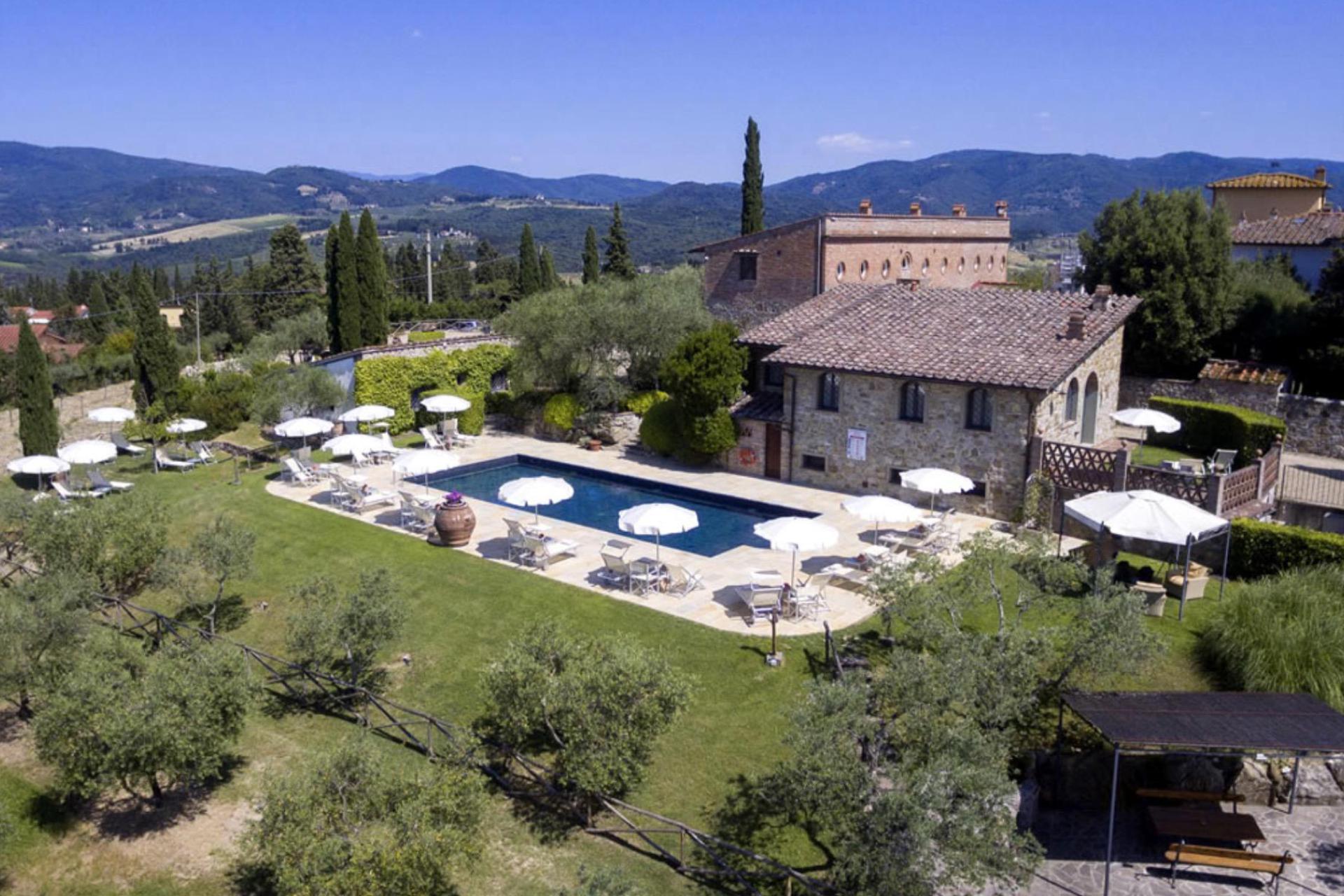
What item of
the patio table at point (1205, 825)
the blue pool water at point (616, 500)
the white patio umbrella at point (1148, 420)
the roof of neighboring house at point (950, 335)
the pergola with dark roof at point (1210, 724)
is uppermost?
the roof of neighboring house at point (950, 335)

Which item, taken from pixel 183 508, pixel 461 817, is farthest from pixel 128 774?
pixel 183 508

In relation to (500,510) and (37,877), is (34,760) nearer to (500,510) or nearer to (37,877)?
(37,877)

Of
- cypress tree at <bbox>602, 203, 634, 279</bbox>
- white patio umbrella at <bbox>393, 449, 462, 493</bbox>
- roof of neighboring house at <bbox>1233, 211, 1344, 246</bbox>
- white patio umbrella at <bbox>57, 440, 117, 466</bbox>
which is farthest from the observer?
cypress tree at <bbox>602, 203, 634, 279</bbox>

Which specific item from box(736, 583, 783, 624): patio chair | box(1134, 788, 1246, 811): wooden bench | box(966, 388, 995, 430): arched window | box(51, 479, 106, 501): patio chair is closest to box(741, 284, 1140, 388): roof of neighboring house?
box(966, 388, 995, 430): arched window

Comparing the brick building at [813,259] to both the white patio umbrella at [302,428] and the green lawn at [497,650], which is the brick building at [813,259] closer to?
the white patio umbrella at [302,428]

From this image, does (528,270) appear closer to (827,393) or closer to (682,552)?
(827,393)

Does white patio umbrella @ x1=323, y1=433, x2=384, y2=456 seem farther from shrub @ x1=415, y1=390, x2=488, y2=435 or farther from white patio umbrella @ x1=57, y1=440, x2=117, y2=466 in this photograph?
white patio umbrella @ x1=57, y1=440, x2=117, y2=466

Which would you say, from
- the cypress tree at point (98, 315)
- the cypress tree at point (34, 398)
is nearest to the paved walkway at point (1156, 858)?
the cypress tree at point (34, 398)
